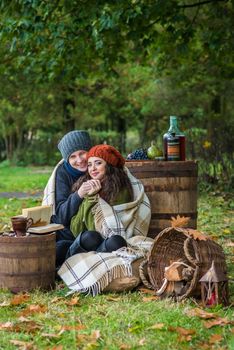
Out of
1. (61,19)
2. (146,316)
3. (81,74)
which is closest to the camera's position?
(146,316)

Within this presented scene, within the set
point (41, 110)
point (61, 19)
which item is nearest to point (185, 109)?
point (41, 110)

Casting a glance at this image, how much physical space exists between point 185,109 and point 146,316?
20.0 meters

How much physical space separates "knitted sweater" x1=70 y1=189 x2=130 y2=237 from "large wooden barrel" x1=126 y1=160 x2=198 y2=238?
27 cm

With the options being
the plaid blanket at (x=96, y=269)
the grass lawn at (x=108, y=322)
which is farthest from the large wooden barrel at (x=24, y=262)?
the plaid blanket at (x=96, y=269)

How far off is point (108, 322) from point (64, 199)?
1972 mm

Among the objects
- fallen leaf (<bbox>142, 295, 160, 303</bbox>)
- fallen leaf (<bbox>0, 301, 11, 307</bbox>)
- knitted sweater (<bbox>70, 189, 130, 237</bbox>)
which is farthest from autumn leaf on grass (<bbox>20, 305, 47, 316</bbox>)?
knitted sweater (<bbox>70, 189, 130, 237</bbox>)

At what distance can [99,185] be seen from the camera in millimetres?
5875

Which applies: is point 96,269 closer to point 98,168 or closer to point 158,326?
point 98,168

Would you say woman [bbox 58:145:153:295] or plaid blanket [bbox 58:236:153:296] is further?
woman [bbox 58:145:153:295]

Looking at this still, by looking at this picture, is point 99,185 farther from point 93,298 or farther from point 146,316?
point 146,316

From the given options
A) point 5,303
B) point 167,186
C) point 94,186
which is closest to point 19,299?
point 5,303

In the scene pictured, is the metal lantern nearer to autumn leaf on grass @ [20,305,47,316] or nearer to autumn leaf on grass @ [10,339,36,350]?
autumn leaf on grass @ [20,305,47,316]

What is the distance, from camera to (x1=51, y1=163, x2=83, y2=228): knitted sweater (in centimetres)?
600

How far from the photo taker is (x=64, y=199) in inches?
243
